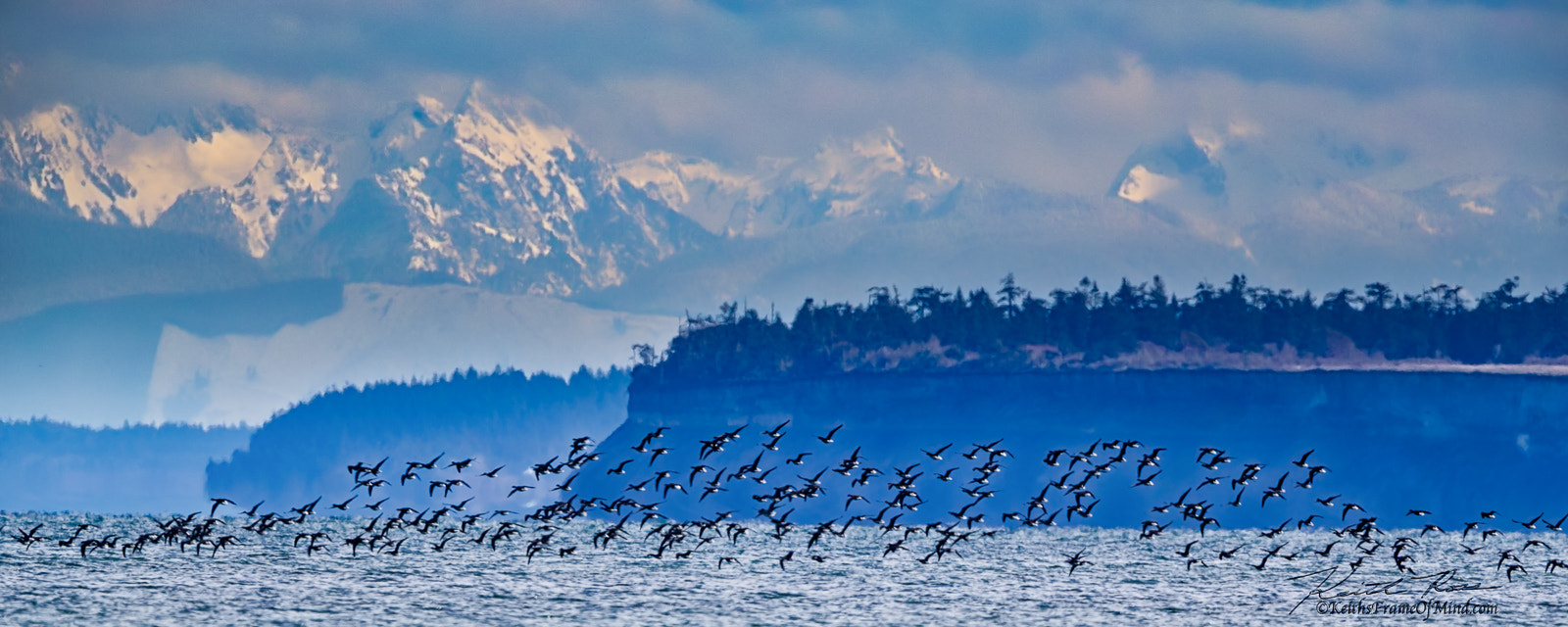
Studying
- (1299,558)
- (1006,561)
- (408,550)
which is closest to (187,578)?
(408,550)

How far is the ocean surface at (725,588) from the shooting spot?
124 m

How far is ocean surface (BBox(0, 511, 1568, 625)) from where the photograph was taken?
12419 centimetres

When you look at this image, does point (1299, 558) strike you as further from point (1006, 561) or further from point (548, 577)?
point (548, 577)

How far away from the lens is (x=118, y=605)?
127 metres
